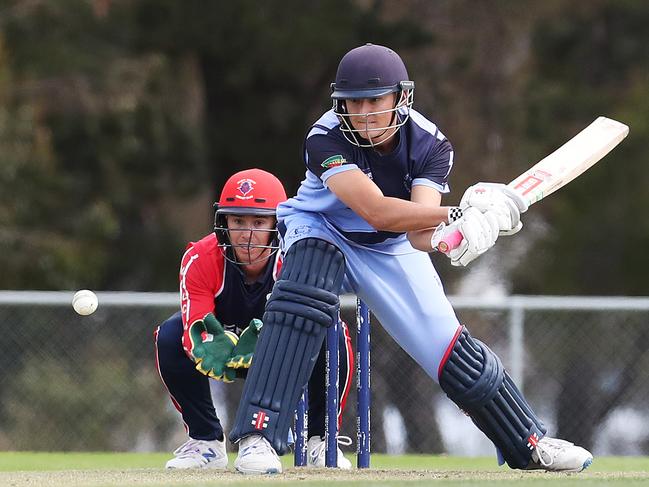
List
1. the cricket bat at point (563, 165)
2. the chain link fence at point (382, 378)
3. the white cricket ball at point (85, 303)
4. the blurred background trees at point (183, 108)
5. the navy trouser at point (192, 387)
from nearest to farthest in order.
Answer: the cricket bat at point (563, 165), the navy trouser at point (192, 387), the white cricket ball at point (85, 303), the chain link fence at point (382, 378), the blurred background trees at point (183, 108)

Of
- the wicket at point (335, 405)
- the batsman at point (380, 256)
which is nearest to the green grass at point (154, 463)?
the wicket at point (335, 405)

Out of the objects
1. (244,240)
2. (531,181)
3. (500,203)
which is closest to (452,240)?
(500,203)

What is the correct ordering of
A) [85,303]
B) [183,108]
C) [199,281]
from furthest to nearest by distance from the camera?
[183,108] < [85,303] < [199,281]

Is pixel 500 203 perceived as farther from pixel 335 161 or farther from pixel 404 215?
pixel 335 161

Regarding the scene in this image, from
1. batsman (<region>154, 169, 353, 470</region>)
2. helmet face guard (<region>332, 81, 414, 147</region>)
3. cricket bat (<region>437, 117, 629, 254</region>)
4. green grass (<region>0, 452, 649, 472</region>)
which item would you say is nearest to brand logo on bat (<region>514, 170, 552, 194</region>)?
cricket bat (<region>437, 117, 629, 254</region>)

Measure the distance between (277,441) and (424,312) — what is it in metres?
0.77

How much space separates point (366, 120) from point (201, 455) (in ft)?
6.09

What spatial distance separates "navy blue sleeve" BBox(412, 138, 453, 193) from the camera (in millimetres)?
5469

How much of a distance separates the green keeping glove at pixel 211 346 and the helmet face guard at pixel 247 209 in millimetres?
396

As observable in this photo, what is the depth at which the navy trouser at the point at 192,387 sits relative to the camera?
6293 millimetres

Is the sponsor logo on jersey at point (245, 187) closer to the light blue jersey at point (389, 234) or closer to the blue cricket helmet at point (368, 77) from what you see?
the light blue jersey at point (389, 234)

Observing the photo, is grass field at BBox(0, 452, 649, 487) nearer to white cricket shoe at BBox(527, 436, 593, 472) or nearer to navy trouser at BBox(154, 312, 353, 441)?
white cricket shoe at BBox(527, 436, 593, 472)

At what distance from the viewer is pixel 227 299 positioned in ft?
20.8

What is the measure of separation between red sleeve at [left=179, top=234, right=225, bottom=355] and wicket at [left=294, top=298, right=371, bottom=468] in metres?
0.58
